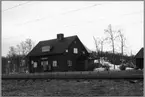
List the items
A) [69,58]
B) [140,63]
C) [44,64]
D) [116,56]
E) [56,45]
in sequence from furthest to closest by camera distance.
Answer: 1. [116,56]
2. [56,45]
3. [44,64]
4. [69,58]
5. [140,63]

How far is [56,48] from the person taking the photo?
51906 mm

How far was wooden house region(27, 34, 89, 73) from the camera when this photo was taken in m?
49.5

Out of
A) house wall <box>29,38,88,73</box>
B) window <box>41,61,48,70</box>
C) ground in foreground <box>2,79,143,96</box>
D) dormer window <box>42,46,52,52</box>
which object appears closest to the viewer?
ground in foreground <box>2,79,143,96</box>

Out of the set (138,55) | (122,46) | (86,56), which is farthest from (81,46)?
(138,55)

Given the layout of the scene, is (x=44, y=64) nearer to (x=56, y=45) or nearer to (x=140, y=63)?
(x=56, y=45)

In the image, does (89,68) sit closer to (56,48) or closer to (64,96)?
(56,48)

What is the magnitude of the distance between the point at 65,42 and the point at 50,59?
5.22 metres

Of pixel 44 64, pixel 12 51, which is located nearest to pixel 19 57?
pixel 12 51

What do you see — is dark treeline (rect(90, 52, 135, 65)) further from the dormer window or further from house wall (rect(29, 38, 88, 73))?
the dormer window

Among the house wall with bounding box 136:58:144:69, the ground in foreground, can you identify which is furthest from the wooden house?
the ground in foreground

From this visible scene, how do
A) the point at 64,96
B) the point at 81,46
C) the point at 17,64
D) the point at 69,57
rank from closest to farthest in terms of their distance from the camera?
the point at 64,96 < the point at 69,57 < the point at 81,46 < the point at 17,64

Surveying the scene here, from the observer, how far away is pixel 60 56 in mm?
49500

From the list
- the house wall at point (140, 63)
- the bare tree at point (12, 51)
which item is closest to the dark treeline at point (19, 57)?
the bare tree at point (12, 51)

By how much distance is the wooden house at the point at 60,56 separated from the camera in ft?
162
